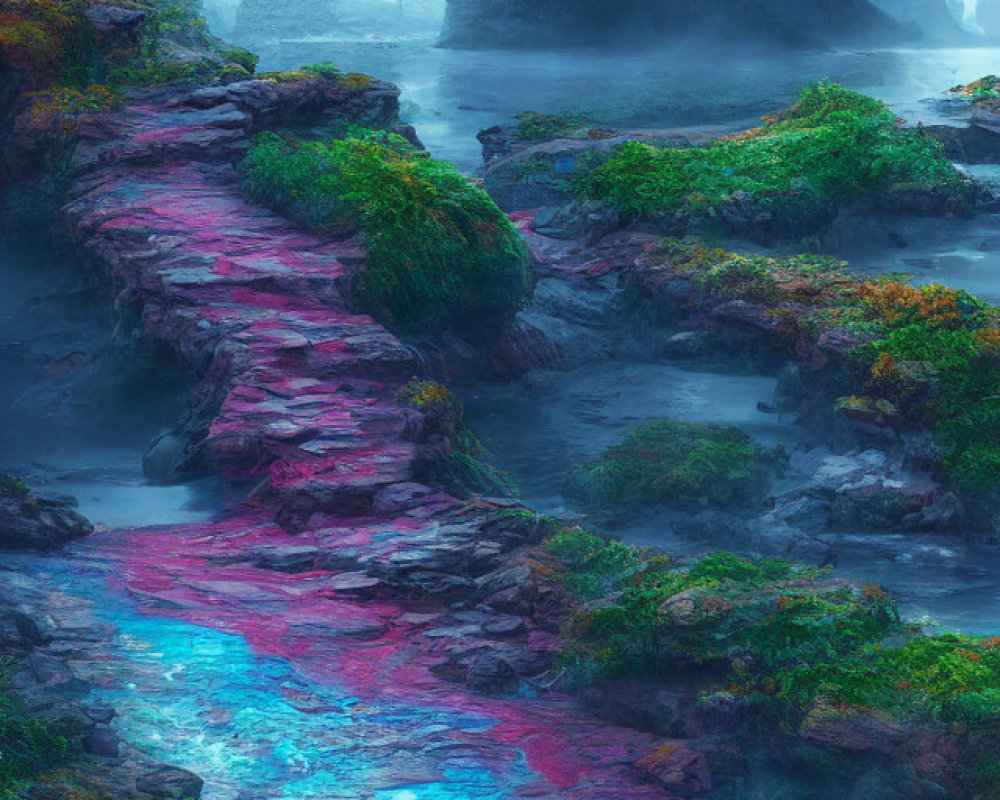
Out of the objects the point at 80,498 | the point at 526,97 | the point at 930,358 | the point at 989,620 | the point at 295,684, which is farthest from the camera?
the point at 526,97

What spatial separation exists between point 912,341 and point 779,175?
524cm

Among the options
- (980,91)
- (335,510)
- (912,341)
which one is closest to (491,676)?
(335,510)

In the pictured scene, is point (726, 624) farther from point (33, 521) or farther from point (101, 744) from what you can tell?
point (33, 521)

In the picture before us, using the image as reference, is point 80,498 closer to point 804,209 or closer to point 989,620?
point 989,620

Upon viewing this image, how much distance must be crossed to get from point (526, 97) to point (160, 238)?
750 inches

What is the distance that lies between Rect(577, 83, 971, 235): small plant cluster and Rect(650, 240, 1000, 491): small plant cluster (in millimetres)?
2188

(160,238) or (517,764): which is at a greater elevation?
(160,238)

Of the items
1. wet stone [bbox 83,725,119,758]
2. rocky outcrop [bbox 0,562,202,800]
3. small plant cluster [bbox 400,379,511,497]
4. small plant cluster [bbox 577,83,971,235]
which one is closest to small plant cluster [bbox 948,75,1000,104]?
small plant cluster [bbox 577,83,971,235]

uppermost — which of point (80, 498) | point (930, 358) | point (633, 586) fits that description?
point (930, 358)

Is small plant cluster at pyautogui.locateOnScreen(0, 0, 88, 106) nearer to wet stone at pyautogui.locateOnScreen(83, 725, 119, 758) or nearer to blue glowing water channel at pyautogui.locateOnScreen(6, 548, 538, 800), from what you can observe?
blue glowing water channel at pyautogui.locateOnScreen(6, 548, 538, 800)

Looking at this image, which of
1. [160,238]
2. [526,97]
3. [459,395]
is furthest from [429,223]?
[526,97]

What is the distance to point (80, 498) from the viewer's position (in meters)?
8.98

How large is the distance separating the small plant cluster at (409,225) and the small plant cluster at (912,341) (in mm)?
2219

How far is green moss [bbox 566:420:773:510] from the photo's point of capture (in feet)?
31.7
